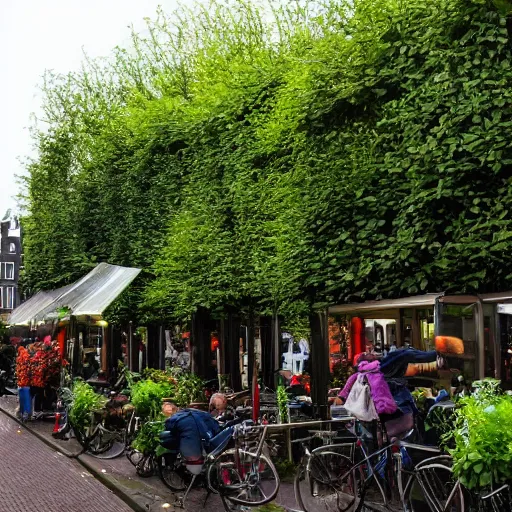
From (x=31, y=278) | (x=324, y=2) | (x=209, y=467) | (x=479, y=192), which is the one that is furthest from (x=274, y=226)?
(x=31, y=278)

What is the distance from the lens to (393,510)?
355 inches

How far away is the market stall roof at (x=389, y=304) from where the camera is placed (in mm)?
11797

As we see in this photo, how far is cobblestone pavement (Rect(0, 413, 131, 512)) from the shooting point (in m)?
11.6

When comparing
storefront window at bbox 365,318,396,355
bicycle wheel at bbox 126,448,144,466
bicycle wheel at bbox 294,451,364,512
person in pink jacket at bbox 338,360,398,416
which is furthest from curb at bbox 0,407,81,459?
bicycle wheel at bbox 294,451,364,512

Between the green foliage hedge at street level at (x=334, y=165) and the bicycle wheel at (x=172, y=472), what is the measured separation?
334 cm

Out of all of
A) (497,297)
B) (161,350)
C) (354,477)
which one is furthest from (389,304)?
(161,350)

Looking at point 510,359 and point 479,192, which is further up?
point 479,192

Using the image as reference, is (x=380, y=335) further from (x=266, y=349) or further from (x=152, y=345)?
(x=152, y=345)

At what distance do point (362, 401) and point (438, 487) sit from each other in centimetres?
276

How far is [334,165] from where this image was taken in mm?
14633

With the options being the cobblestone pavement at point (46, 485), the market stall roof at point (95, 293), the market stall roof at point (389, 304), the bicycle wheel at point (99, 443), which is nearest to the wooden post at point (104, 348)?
the market stall roof at point (95, 293)

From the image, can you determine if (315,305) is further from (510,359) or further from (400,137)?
(510,359)

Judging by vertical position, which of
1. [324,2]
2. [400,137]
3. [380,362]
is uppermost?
[324,2]

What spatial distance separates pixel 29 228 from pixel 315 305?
80.8ft
